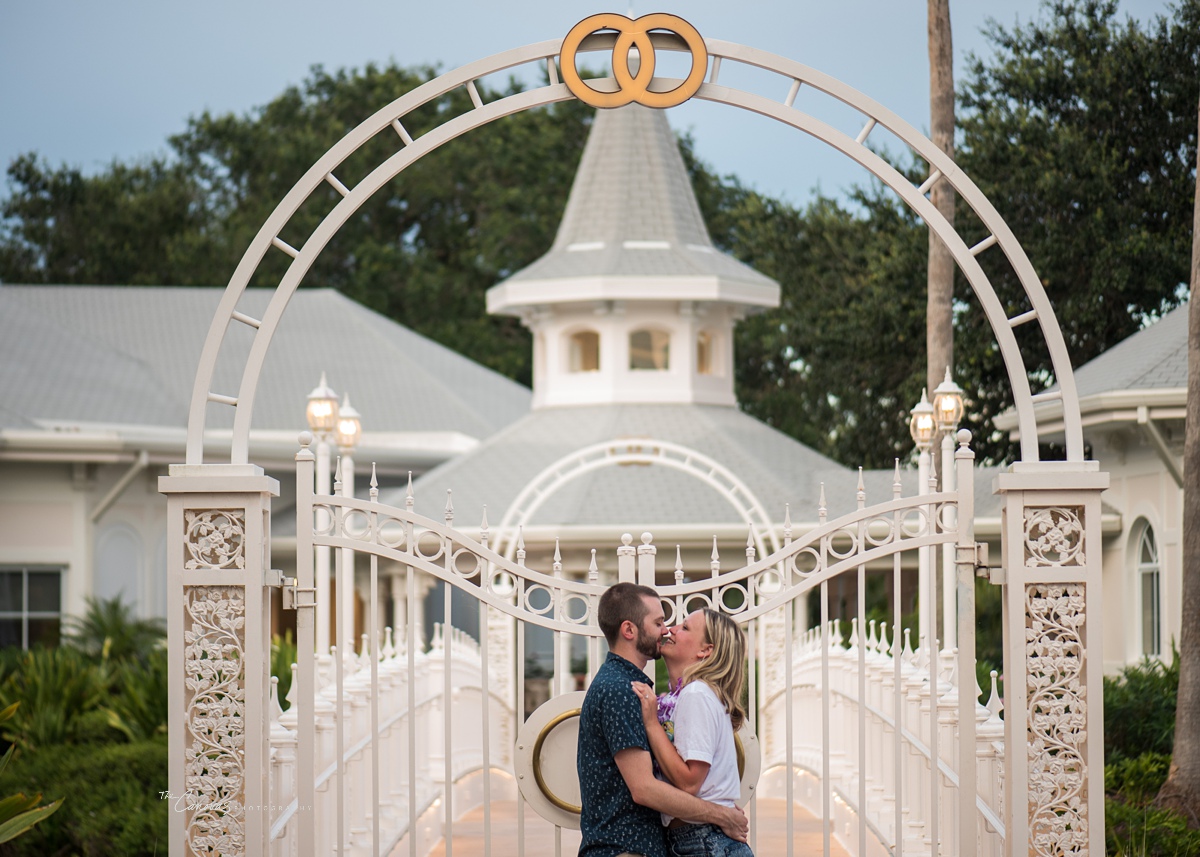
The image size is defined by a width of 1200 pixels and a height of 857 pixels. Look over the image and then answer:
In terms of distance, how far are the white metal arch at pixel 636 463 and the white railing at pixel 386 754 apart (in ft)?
8.87

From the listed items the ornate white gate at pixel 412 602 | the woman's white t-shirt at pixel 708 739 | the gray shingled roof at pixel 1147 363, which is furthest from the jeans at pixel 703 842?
the gray shingled roof at pixel 1147 363

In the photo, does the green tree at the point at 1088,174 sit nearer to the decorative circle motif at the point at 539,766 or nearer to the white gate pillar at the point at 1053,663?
the white gate pillar at the point at 1053,663

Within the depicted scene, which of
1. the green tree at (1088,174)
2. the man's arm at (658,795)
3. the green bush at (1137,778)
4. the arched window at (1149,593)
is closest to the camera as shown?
the man's arm at (658,795)

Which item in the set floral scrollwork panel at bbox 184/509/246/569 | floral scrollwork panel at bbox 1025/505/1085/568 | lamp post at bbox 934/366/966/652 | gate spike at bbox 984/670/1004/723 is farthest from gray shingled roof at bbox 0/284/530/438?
floral scrollwork panel at bbox 1025/505/1085/568

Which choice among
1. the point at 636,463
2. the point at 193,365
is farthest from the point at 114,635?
the point at 193,365

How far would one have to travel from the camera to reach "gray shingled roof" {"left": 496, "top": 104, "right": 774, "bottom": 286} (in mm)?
19562

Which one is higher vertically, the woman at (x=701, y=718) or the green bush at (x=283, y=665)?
the woman at (x=701, y=718)

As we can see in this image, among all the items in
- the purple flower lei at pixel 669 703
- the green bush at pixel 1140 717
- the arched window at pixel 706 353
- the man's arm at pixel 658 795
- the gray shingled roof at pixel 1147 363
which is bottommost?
the green bush at pixel 1140 717

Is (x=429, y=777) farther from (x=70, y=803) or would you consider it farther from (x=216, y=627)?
(x=216, y=627)

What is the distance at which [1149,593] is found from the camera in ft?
53.3

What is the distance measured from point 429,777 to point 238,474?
18.3ft

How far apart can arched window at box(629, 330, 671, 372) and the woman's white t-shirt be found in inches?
591

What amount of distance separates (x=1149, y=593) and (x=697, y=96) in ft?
37.6

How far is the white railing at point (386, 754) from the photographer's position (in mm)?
6805
